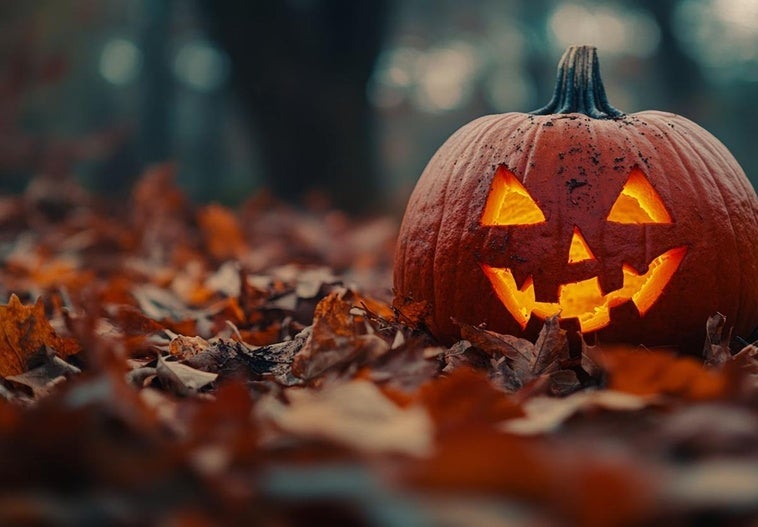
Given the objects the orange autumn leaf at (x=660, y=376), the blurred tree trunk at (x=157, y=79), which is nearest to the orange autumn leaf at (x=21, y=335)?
the orange autumn leaf at (x=660, y=376)

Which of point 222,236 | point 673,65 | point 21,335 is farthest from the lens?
point 673,65

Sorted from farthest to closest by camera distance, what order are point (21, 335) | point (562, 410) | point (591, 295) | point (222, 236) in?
point (222, 236)
point (591, 295)
point (21, 335)
point (562, 410)

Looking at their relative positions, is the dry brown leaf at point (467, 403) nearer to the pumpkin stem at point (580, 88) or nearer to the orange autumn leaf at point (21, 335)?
the orange autumn leaf at point (21, 335)

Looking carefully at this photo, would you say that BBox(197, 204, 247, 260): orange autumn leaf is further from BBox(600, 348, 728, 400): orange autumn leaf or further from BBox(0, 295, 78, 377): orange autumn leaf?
BBox(600, 348, 728, 400): orange autumn leaf

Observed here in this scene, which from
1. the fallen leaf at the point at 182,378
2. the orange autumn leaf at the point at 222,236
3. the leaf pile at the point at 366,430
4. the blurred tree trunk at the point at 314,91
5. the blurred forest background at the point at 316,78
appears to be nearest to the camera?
the leaf pile at the point at 366,430

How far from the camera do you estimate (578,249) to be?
2.20m

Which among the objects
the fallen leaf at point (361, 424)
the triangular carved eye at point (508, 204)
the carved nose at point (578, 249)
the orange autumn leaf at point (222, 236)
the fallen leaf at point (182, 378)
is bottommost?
the orange autumn leaf at point (222, 236)

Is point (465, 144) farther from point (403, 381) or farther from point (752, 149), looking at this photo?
point (752, 149)

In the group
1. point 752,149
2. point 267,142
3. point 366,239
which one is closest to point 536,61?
point 752,149

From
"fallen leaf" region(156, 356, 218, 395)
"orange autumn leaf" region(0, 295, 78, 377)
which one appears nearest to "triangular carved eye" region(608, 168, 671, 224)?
"fallen leaf" region(156, 356, 218, 395)

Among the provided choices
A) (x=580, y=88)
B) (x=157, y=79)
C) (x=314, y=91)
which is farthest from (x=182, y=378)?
(x=157, y=79)

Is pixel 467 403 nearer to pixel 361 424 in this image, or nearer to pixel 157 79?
pixel 361 424

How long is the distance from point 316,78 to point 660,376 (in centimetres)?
752

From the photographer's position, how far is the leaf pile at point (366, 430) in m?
0.99
